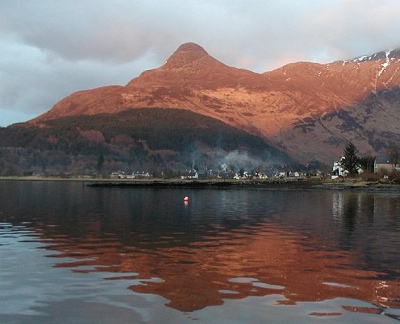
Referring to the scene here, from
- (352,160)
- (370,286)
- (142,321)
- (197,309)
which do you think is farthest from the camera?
(352,160)

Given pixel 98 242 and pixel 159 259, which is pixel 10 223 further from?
pixel 159 259

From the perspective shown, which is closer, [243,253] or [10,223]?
[243,253]

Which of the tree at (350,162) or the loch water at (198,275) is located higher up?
the tree at (350,162)

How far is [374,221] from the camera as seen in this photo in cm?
4962

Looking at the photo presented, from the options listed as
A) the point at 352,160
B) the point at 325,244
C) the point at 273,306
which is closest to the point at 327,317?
the point at 273,306

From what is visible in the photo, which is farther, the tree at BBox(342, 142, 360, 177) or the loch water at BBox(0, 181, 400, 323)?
the tree at BBox(342, 142, 360, 177)

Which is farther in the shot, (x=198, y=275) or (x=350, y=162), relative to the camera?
(x=350, y=162)

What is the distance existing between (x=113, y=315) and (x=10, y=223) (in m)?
32.4

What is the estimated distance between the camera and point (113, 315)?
16.0 m

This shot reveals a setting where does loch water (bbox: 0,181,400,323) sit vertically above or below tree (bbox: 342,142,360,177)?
below

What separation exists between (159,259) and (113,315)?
34.0 feet

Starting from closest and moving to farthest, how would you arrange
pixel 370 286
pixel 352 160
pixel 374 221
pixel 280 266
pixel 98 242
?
pixel 370 286 → pixel 280 266 → pixel 98 242 → pixel 374 221 → pixel 352 160

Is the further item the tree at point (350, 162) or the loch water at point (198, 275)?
the tree at point (350, 162)

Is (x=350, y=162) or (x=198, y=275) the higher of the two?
(x=350, y=162)
